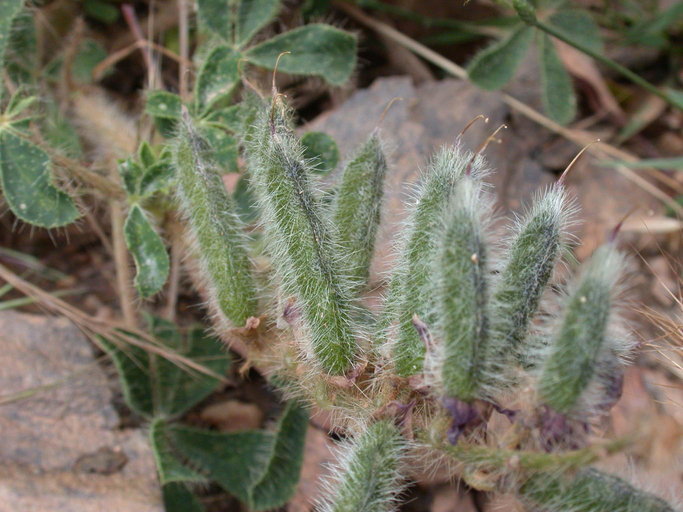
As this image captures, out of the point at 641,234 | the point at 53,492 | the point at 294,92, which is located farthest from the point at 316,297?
the point at 641,234

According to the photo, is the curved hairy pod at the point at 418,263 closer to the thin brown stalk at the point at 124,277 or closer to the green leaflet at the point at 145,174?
the green leaflet at the point at 145,174

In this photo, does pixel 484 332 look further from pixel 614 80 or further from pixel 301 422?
pixel 614 80

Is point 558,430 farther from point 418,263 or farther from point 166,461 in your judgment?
point 166,461

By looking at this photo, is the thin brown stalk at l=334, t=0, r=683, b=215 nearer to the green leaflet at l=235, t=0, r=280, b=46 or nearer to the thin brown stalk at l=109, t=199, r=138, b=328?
the green leaflet at l=235, t=0, r=280, b=46

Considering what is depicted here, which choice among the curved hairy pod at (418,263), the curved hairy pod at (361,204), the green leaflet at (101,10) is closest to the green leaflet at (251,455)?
the curved hairy pod at (361,204)

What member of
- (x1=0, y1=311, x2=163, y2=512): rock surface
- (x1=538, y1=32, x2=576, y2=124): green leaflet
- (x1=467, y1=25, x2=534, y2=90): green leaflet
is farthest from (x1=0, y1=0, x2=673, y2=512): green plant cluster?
(x1=538, y1=32, x2=576, y2=124): green leaflet

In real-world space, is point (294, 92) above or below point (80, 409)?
above
